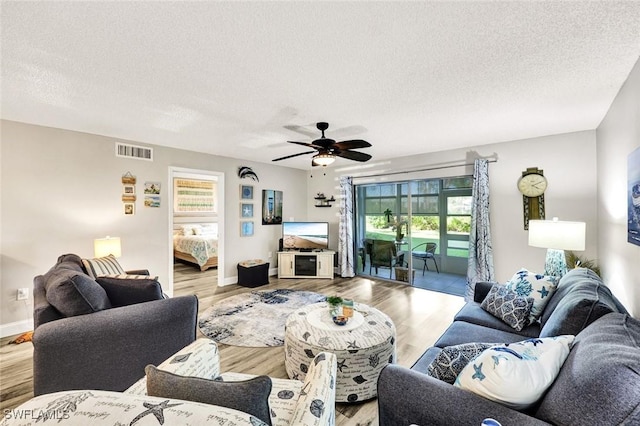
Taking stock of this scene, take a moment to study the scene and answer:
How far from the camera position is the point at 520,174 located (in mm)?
3896

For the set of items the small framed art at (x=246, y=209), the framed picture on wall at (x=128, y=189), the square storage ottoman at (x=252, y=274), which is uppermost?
the framed picture on wall at (x=128, y=189)

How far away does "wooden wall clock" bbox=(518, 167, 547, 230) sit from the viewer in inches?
147

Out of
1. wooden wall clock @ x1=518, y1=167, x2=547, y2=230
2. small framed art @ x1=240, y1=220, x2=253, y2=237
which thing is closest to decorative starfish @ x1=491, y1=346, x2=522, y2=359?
wooden wall clock @ x1=518, y1=167, x2=547, y2=230

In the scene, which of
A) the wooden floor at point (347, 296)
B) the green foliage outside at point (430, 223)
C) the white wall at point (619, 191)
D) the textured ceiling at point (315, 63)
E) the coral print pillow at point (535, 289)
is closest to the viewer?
the textured ceiling at point (315, 63)

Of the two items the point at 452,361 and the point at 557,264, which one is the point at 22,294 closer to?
the point at 452,361

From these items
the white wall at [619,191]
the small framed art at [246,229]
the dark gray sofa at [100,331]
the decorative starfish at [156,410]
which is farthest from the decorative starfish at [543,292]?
the small framed art at [246,229]

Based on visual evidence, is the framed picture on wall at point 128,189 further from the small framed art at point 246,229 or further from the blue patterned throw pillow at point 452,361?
the blue patterned throw pillow at point 452,361

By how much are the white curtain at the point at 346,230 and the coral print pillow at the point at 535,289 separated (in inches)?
137

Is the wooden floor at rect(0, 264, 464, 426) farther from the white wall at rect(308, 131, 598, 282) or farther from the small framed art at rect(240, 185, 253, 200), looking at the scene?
the small framed art at rect(240, 185, 253, 200)

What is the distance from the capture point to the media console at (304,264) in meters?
5.63

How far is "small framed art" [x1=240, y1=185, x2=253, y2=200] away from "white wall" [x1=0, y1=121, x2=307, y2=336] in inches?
36.8

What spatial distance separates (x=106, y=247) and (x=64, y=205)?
778mm

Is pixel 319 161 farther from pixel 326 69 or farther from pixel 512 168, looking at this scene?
pixel 512 168

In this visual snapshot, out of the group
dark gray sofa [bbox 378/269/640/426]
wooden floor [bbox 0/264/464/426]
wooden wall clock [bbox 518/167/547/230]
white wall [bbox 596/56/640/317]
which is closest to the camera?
dark gray sofa [bbox 378/269/640/426]
